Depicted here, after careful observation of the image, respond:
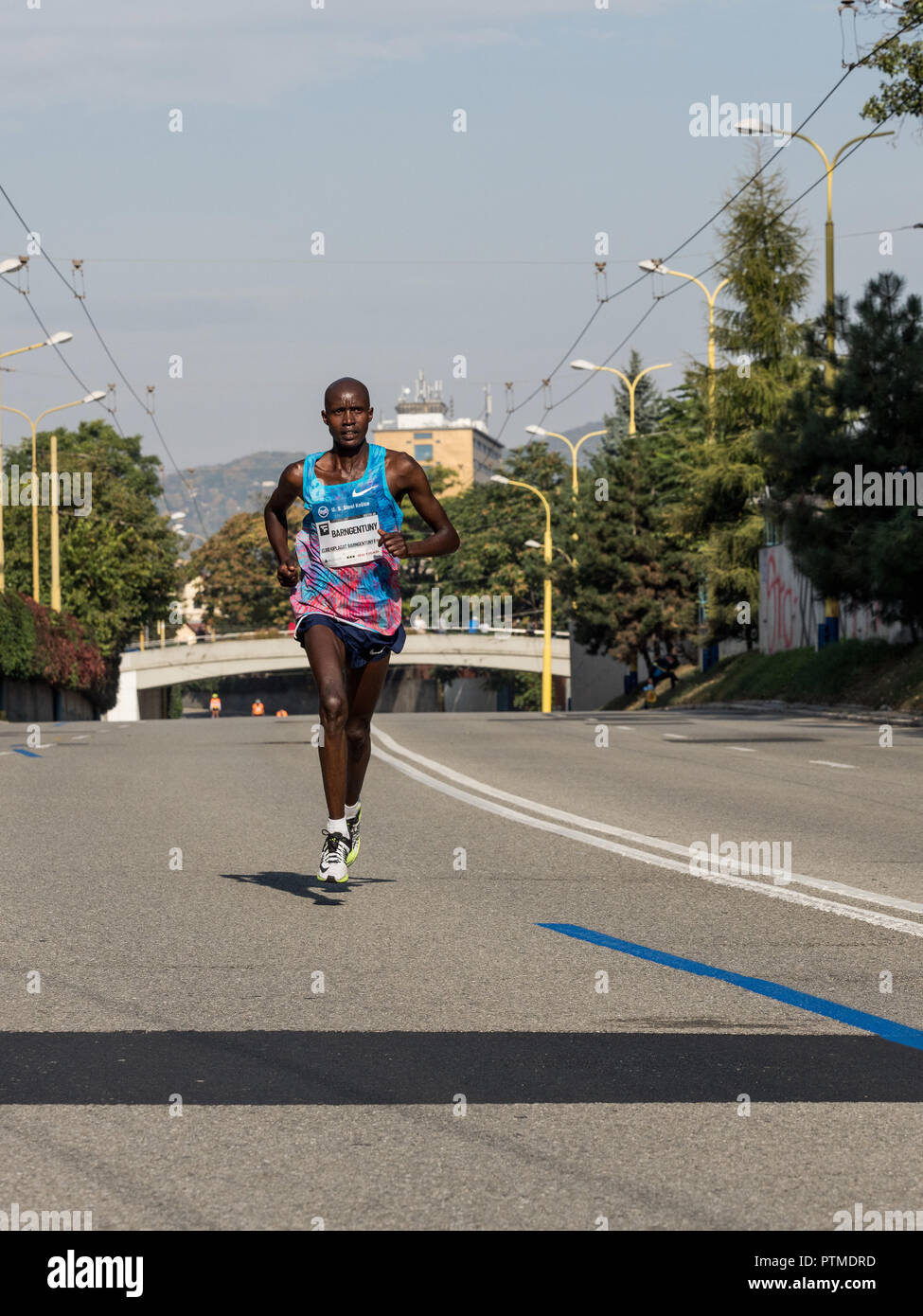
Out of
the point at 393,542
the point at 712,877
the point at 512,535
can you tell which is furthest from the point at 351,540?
the point at 512,535

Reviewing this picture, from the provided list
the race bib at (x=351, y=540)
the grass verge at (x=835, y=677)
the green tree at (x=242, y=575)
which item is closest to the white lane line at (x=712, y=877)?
the race bib at (x=351, y=540)

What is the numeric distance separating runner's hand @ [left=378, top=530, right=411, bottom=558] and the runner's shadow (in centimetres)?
157

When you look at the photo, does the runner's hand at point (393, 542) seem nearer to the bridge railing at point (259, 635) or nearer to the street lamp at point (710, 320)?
the street lamp at point (710, 320)

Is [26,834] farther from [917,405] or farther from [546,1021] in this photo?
[917,405]

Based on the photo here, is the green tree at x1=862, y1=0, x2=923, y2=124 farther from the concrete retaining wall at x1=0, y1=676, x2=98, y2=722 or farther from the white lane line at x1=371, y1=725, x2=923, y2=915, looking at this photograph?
the concrete retaining wall at x1=0, y1=676, x2=98, y2=722

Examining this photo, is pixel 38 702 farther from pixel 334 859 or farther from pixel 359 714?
pixel 334 859

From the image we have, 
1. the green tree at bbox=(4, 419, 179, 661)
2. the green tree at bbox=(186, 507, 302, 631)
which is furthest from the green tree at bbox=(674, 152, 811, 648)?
the green tree at bbox=(186, 507, 302, 631)

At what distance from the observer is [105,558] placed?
242 feet

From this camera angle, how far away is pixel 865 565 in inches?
1189

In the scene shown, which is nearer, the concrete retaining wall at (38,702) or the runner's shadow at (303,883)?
the runner's shadow at (303,883)

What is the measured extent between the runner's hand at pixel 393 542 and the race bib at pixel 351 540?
0.10 ft

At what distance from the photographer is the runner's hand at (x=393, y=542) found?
817 cm

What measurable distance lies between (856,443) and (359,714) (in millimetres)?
24433
